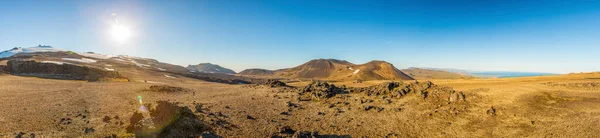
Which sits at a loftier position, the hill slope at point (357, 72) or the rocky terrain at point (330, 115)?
the hill slope at point (357, 72)

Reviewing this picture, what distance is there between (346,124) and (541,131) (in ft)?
38.4

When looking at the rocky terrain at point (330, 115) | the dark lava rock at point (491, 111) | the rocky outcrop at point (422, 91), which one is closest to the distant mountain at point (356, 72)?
the rocky outcrop at point (422, 91)

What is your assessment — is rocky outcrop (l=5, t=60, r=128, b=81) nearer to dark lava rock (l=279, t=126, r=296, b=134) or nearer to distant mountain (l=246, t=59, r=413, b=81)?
dark lava rock (l=279, t=126, r=296, b=134)

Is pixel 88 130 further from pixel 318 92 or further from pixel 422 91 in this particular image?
pixel 422 91

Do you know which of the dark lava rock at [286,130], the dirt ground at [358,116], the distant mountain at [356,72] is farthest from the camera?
the distant mountain at [356,72]

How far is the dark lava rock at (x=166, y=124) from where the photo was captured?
12.7 metres

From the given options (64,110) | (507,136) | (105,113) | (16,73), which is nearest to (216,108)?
(105,113)

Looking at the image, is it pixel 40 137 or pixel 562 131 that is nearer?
pixel 40 137

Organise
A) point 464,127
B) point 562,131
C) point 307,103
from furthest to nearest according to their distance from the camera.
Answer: point 307,103
point 464,127
point 562,131

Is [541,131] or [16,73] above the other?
[16,73]

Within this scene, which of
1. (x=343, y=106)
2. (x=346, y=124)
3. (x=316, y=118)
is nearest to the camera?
(x=346, y=124)

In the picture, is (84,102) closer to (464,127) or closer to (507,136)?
(464,127)

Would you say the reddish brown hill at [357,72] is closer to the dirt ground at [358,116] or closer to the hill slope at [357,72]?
the hill slope at [357,72]

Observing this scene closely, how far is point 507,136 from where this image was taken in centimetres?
1452
